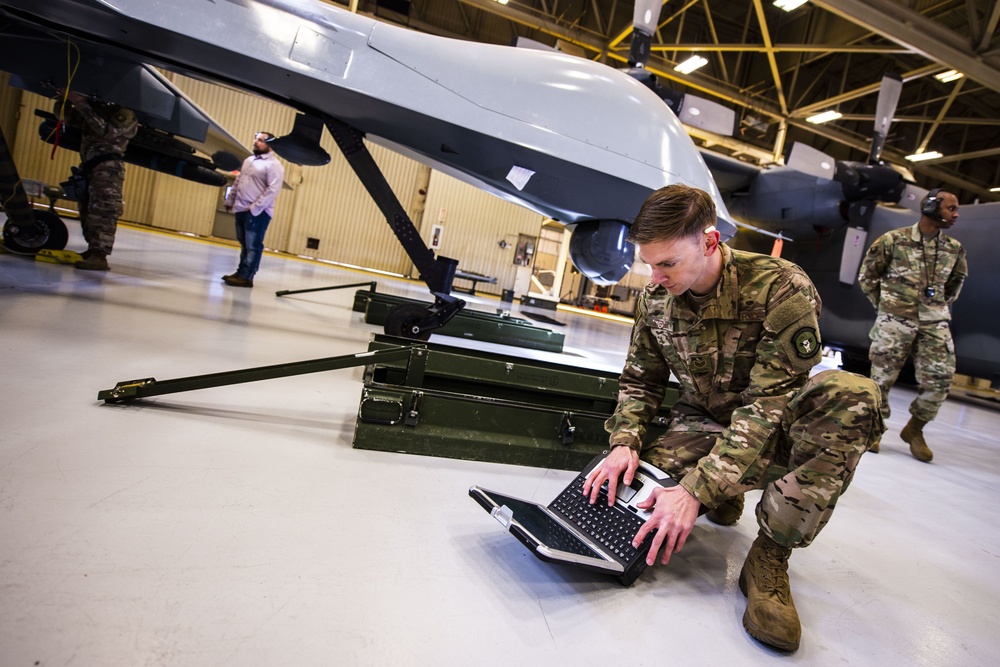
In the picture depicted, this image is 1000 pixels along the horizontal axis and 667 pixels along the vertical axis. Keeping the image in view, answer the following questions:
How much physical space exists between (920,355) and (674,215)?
3214 millimetres

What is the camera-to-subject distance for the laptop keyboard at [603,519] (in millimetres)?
1263

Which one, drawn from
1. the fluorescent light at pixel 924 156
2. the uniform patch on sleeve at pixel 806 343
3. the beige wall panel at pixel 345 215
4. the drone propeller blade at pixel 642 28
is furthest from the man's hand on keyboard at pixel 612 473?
the fluorescent light at pixel 924 156

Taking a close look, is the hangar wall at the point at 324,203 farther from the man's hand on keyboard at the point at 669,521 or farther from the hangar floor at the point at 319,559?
the man's hand on keyboard at the point at 669,521

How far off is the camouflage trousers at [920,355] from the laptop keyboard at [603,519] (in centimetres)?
283

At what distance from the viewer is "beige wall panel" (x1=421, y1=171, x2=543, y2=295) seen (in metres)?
13.8

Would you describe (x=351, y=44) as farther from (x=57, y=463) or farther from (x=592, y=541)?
(x=592, y=541)

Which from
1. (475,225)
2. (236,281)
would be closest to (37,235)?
(236,281)

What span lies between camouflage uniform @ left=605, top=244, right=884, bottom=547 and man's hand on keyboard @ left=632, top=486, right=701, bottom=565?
0.19 feet

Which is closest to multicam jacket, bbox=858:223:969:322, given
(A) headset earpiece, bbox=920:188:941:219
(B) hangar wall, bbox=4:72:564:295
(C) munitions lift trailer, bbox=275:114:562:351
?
(A) headset earpiece, bbox=920:188:941:219

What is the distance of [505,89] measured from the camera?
2.85 m

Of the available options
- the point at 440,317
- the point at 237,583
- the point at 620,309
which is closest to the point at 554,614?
the point at 237,583

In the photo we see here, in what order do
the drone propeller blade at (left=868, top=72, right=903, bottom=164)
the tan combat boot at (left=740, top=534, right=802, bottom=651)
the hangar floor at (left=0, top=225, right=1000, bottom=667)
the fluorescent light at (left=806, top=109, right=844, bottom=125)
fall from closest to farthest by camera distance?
1. the hangar floor at (left=0, top=225, right=1000, bottom=667)
2. the tan combat boot at (left=740, top=534, right=802, bottom=651)
3. the drone propeller blade at (left=868, top=72, right=903, bottom=164)
4. the fluorescent light at (left=806, top=109, right=844, bottom=125)

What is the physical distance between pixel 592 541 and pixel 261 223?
16.1ft

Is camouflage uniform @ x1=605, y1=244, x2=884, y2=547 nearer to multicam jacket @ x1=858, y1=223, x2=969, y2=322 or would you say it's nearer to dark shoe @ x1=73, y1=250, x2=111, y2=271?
multicam jacket @ x1=858, y1=223, x2=969, y2=322
